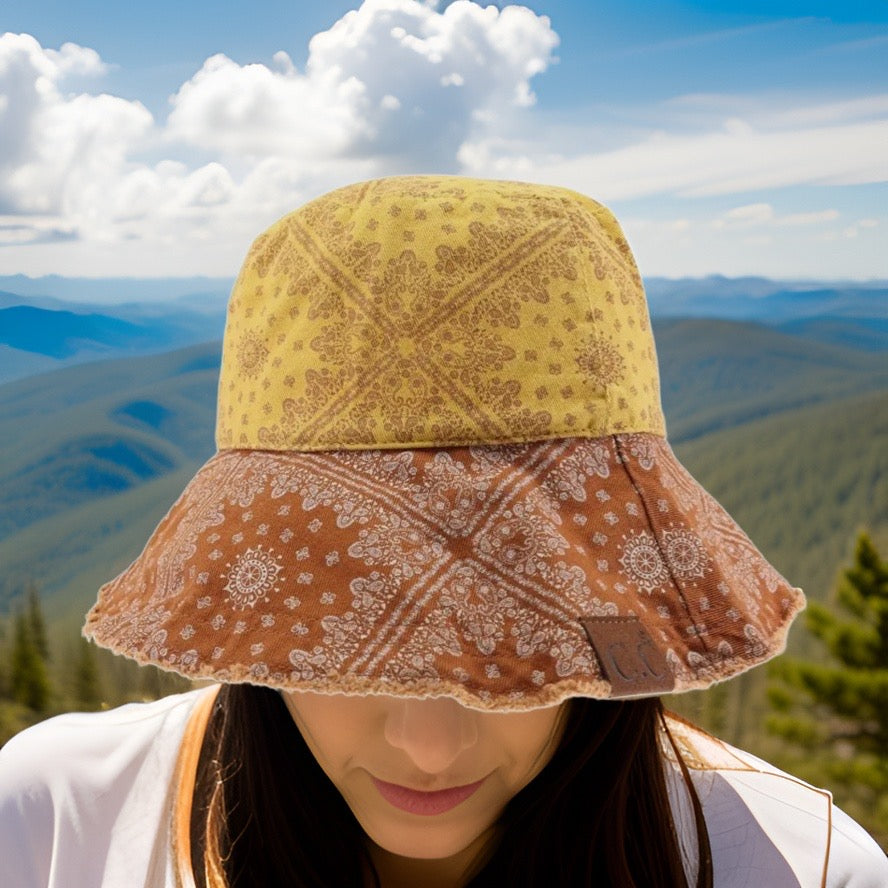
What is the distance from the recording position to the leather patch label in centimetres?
73

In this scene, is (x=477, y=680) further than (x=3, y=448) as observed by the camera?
No

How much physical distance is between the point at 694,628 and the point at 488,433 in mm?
258

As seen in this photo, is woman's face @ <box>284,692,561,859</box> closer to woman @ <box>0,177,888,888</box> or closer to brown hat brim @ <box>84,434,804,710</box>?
woman @ <box>0,177,888,888</box>

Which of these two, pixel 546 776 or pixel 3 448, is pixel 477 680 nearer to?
pixel 546 776

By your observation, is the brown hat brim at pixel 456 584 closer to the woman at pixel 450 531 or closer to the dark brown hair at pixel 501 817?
the woman at pixel 450 531

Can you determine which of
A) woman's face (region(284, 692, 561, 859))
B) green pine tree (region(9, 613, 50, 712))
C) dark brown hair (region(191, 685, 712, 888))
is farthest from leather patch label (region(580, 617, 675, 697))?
green pine tree (region(9, 613, 50, 712))

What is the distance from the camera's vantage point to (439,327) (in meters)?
0.81

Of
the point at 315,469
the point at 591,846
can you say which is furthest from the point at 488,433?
the point at 591,846

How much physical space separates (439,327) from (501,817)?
2.11 feet

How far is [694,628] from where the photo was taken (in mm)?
804

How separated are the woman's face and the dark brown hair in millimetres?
157

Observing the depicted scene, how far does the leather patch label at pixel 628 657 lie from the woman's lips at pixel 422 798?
0.26 m

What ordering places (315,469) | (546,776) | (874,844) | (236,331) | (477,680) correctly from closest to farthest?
1. (477,680)
2. (315,469)
3. (236,331)
4. (546,776)
5. (874,844)

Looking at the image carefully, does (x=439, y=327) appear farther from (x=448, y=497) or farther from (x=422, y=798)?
(x=422, y=798)
